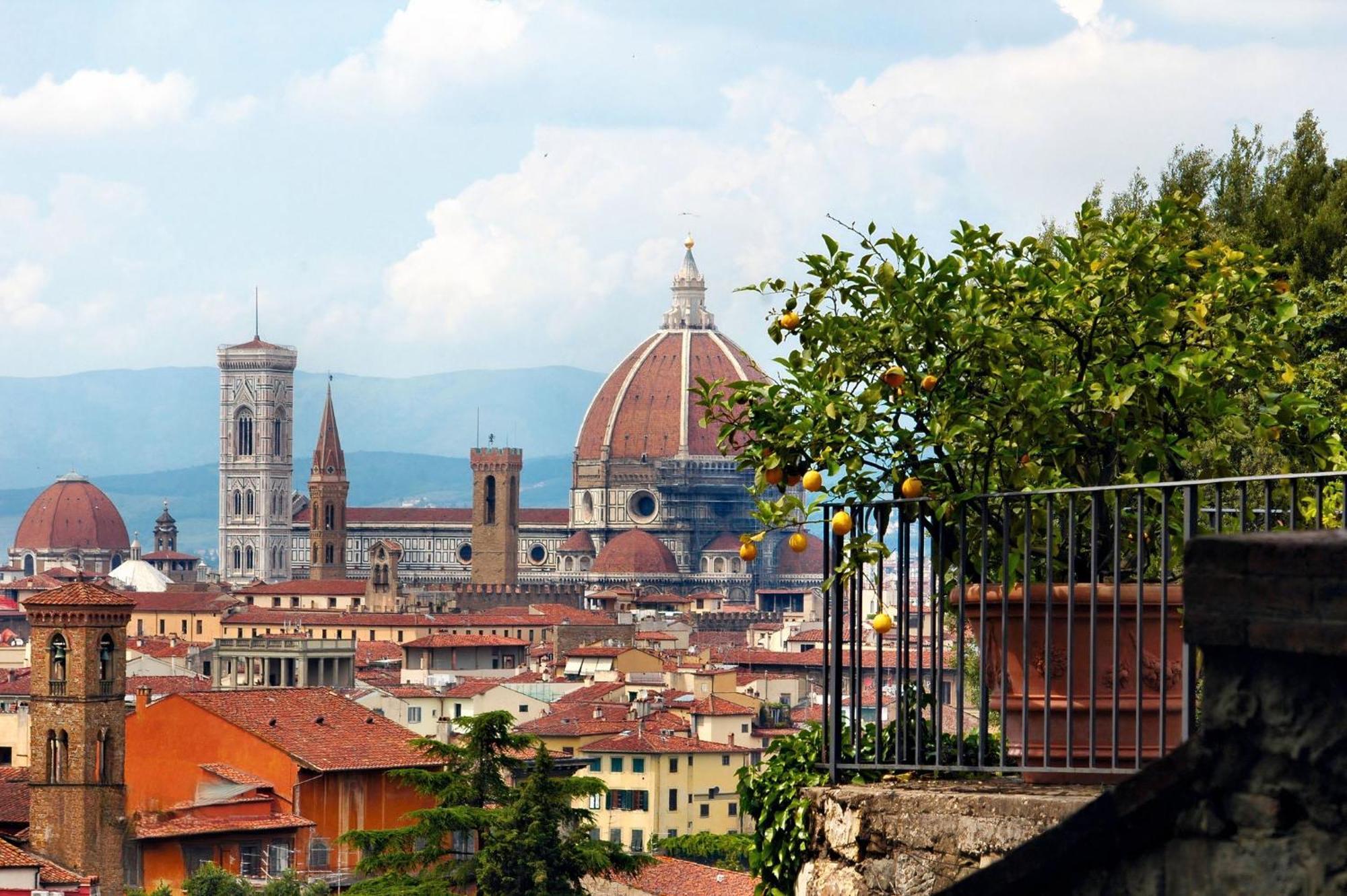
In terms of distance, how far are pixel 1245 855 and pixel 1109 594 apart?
7.05ft

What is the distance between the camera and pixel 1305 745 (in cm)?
225

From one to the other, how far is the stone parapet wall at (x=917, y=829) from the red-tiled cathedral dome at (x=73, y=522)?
147 meters

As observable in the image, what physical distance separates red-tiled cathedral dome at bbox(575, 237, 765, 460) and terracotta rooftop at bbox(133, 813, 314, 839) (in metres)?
101

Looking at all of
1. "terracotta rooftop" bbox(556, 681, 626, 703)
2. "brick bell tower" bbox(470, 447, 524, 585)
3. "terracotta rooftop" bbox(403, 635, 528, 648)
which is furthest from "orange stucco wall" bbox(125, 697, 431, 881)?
"brick bell tower" bbox(470, 447, 524, 585)

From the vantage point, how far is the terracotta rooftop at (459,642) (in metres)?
72.1

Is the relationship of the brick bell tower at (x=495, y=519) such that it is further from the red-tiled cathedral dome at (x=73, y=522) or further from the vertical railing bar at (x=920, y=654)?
the vertical railing bar at (x=920, y=654)

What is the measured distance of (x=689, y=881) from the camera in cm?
3388

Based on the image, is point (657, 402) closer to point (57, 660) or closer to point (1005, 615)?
point (57, 660)

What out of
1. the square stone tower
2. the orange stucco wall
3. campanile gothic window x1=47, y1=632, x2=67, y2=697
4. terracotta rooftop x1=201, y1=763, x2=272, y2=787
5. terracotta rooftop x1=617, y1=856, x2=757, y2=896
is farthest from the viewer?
the square stone tower

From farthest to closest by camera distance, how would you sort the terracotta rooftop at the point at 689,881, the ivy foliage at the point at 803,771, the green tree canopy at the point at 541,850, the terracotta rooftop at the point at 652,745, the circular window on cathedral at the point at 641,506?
the circular window on cathedral at the point at 641,506, the terracotta rooftop at the point at 652,745, the terracotta rooftop at the point at 689,881, the green tree canopy at the point at 541,850, the ivy foliage at the point at 803,771

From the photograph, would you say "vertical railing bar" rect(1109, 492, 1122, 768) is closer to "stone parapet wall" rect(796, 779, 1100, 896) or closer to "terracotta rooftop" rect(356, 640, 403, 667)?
"stone parapet wall" rect(796, 779, 1100, 896)

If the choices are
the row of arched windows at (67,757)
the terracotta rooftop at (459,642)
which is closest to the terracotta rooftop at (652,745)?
the row of arched windows at (67,757)

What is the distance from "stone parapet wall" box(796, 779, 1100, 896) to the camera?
420cm

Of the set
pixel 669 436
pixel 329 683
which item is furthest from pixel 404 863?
pixel 669 436
